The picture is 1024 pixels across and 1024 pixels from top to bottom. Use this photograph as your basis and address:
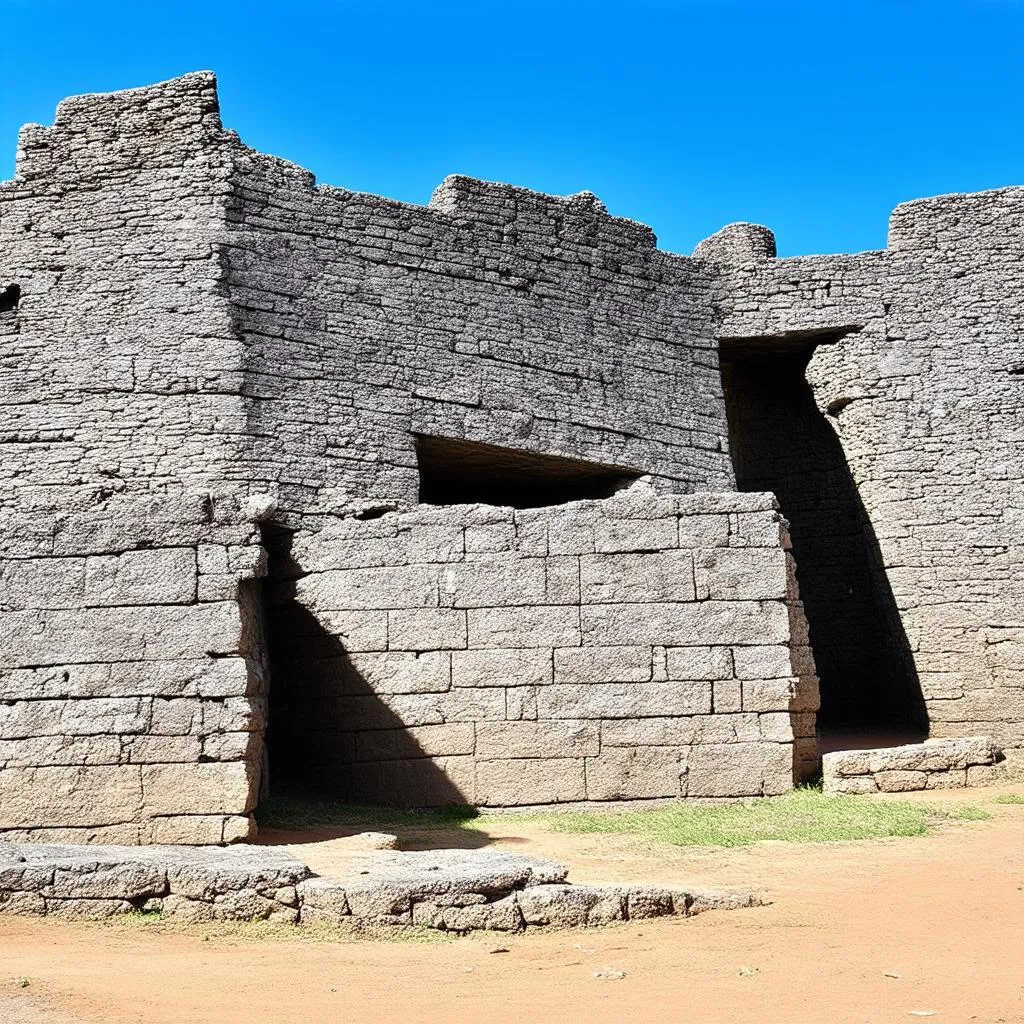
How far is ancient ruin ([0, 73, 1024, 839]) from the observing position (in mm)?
8141

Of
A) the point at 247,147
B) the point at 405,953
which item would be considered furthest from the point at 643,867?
the point at 247,147

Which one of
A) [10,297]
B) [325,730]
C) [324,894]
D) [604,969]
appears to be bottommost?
[604,969]

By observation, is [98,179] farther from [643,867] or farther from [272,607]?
[643,867]

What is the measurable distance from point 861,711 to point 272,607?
9.21 meters

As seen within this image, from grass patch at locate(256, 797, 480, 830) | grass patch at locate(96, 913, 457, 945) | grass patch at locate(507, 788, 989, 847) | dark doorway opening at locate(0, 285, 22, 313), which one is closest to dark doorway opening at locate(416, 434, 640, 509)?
grass patch at locate(256, 797, 480, 830)

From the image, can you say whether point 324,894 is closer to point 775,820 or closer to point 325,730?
point 775,820

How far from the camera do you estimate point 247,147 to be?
12.5 m

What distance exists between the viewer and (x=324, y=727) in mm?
10273

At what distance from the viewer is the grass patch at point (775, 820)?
8258mm

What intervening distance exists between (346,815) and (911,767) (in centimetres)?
472

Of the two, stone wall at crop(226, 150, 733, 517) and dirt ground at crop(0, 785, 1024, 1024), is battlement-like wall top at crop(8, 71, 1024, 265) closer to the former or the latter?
stone wall at crop(226, 150, 733, 517)

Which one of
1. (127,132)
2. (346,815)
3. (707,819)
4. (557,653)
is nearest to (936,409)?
(557,653)

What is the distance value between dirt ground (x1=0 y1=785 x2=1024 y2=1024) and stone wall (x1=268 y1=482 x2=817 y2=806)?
2793 mm

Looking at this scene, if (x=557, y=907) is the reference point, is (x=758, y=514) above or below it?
above
